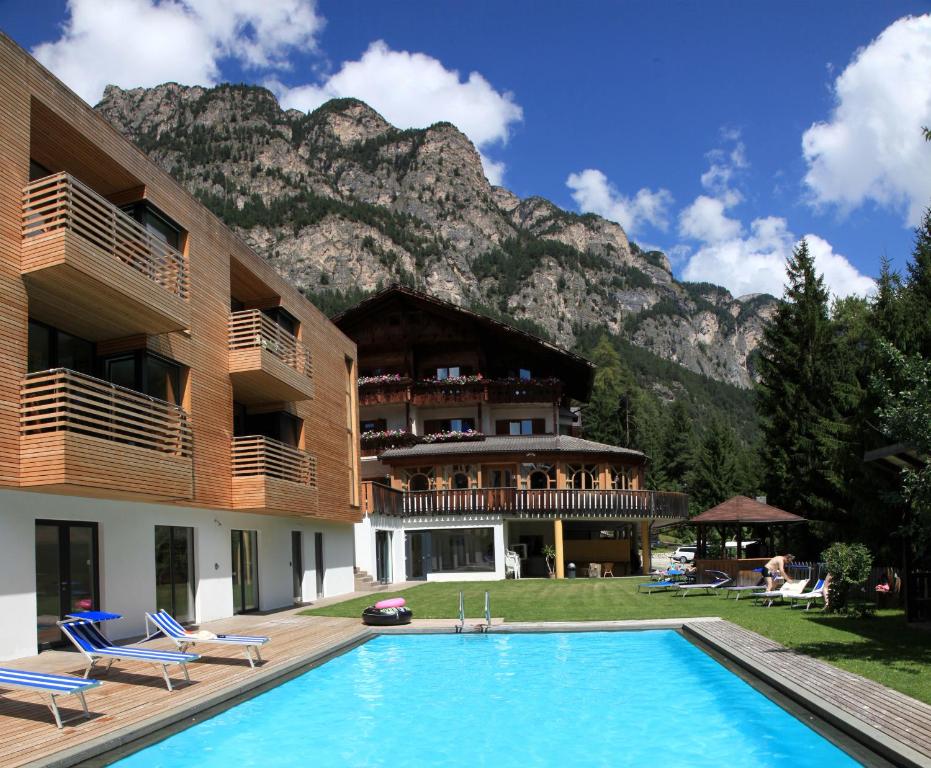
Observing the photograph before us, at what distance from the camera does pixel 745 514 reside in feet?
87.6

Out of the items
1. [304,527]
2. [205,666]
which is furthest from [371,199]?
[205,666]

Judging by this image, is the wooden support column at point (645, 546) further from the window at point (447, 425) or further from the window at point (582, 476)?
the window at point (447, 425)

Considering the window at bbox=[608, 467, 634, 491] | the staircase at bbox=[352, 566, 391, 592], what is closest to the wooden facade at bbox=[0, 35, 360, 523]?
the staircase at bbox=[352, 566, 391, 592]

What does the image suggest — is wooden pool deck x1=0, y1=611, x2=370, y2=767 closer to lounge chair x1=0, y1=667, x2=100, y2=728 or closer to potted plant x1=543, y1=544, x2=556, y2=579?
lounge chair x1=0, y1=667, x2=100, y2=728

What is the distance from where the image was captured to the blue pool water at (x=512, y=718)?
9.38 metres

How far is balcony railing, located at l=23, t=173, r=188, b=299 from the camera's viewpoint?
13.6 metres

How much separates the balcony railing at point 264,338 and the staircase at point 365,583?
9442 mm

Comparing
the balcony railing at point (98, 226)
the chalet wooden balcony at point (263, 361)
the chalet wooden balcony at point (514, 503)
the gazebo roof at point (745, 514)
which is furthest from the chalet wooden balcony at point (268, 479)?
the gazebo roof at point (745, 514)

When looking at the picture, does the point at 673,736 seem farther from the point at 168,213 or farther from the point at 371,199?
the point at 371,199

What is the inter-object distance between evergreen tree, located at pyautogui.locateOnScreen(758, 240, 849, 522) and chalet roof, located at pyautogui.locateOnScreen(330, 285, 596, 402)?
922 cm

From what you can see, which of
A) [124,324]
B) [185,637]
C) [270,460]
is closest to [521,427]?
[270,460]

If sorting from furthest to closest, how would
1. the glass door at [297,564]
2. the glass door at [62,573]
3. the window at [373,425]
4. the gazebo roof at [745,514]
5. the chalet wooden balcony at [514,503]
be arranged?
the window at [373,425], the chalet wooden balcony at [514,503], the gazebo roof at [745,514], the glass door at [297,564], the glass door at [62,573]

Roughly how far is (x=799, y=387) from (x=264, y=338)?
900 inches

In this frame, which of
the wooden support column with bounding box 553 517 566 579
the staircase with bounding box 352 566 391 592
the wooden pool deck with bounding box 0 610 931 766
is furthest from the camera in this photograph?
the wooden support column with bounding box 553 517 566 579
